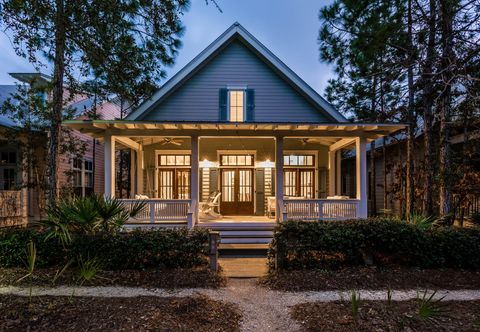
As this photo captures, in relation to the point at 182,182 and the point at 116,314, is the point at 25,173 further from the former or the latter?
the point at 116,314

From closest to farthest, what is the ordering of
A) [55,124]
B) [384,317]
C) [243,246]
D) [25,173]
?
[384,317]
[55,124]
[243,246]
[25,173]

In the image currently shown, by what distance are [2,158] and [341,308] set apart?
14292 millimetres

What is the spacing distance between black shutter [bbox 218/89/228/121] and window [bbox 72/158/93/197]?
734 centimetres

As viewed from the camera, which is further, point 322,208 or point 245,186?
point 245,186

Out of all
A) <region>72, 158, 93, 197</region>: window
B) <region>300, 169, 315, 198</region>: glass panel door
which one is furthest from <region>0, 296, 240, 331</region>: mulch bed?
<region>72, 158, 93, 197</region>: window

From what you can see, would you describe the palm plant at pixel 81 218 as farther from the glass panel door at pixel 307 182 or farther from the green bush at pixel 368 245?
the glass panel door at pixel 307 182

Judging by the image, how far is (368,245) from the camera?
20.1 ft

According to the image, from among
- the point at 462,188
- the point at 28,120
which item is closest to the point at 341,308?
the point at 462,188

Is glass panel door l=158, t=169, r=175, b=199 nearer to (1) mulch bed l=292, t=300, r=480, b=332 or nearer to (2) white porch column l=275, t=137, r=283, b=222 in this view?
(2) white porch column l=275, t=137, r=283, b=222

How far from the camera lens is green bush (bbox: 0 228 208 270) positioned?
5.82 meters

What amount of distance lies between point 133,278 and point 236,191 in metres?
6.88

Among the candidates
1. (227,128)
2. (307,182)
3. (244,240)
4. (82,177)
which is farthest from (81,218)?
(82,177)

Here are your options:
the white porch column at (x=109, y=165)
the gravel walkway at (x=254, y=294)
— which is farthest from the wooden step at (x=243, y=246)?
the white porch column at (x=109, y=165)

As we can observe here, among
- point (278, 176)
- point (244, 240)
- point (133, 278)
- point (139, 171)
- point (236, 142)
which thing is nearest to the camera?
point (133, 278)
